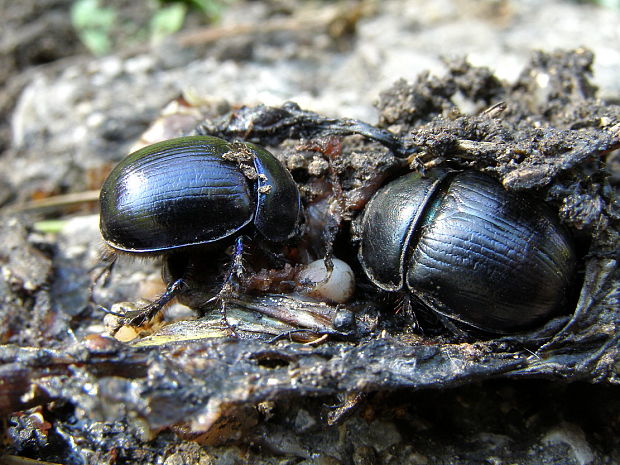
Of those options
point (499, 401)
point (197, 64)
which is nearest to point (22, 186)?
point (197, 64)

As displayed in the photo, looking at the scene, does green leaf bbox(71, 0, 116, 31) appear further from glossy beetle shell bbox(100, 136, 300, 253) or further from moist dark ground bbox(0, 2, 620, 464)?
glossy beetle shell bbox(100, 136, 300, 253)

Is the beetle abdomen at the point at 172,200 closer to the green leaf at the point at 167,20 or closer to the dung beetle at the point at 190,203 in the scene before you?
the dung beetle at the point at 190,203

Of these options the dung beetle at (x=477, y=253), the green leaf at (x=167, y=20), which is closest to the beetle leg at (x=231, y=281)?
the dung beetle at (x=477, y=253)

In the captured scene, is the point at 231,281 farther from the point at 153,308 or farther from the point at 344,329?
the point at 344,329

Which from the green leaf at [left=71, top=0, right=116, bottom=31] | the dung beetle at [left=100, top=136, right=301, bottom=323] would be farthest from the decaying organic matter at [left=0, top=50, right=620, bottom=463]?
the green leaf at [left=71, top=0, right=116, bottom=31]

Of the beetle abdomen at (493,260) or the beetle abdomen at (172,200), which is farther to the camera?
the beetle abdomen at (172,200)

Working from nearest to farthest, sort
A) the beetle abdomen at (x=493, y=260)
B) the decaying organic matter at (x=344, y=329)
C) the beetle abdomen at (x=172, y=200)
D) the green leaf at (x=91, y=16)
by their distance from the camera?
the decaying organic matter at (x=344, y=329), the beetle abdomen at (x=493, y=260), the beetle abdomen at (x=172, y=200), the green leaf at (x=91, y=16)

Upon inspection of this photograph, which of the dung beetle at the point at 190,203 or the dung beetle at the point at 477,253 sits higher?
the dung beetle at the point at 477,253

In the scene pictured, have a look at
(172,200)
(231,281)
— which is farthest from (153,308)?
(172,200)

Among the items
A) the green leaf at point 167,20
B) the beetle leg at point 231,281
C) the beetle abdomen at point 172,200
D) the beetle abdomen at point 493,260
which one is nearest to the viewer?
the beetle abdomen at point 493,260
